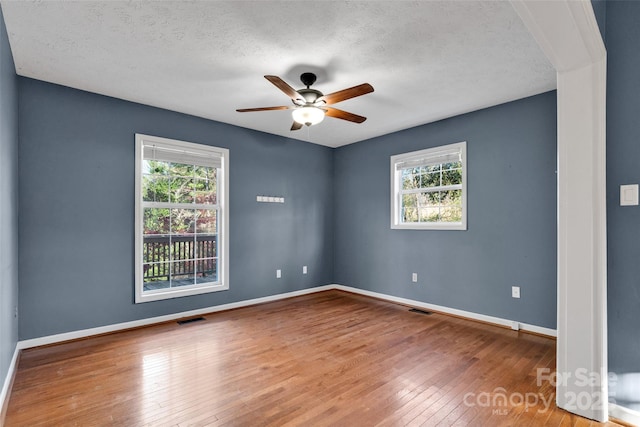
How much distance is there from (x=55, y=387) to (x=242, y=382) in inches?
53.6

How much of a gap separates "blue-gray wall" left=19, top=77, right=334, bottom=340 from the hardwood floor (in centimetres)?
41

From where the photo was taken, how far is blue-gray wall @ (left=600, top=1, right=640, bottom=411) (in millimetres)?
1928

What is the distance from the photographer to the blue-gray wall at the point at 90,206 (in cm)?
308

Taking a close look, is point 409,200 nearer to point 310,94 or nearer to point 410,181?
point 410,181

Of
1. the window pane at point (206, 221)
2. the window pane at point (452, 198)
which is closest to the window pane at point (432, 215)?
the window pane at point (452, 198)

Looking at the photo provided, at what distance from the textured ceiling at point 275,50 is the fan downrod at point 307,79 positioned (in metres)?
0.05

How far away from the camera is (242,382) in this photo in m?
2.40

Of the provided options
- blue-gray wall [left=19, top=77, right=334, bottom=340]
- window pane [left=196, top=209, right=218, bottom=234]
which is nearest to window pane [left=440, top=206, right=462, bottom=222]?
blue-gray wall [left=19, top=77, right=334, bottom=340]

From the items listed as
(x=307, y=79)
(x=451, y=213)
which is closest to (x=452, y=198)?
(x=451, y=213)

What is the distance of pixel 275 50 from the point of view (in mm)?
2545

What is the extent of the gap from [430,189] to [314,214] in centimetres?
202

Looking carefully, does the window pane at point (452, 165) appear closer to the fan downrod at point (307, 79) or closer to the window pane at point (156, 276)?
the fan downrod at point (307, 79)

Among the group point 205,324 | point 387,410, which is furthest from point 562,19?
point 205,324

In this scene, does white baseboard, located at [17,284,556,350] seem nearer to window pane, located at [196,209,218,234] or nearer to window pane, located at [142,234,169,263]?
window pane, located at [142,234,169,263]
